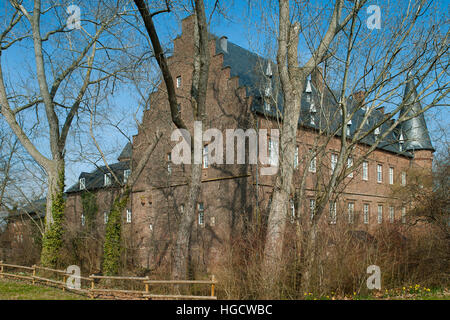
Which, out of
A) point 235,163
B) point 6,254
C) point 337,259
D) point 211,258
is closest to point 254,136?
point 235,163

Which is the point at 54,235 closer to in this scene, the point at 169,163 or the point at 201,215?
the point at 201,215

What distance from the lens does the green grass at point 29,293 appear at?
11.6 metres

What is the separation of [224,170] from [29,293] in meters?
12.1

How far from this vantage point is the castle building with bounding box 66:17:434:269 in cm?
2025

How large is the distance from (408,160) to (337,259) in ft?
92.4

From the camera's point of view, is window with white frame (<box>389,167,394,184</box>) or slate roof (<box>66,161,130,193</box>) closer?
window with white frame (<box>389,167,394,184</box>)

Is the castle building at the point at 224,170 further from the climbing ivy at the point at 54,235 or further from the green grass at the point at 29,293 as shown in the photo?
the green grass at the point at 29,293

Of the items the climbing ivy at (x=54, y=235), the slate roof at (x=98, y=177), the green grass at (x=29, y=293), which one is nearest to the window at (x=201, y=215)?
the climbing ivy at (x=54, y=235)

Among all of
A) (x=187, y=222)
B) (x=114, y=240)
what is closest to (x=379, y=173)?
(x=114, y=240)

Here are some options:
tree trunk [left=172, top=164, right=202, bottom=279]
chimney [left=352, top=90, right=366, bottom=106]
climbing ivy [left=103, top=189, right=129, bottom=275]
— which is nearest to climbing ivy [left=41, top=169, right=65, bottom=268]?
climbing ivy [left=103, top=189, right=129, bottom=275]

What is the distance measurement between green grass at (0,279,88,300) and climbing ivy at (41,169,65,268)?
3.99m

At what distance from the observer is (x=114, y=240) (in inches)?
786

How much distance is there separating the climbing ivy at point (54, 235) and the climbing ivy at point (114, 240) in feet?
7.89

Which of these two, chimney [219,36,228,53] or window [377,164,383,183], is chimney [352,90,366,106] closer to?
chimney [219,36,228,53]
